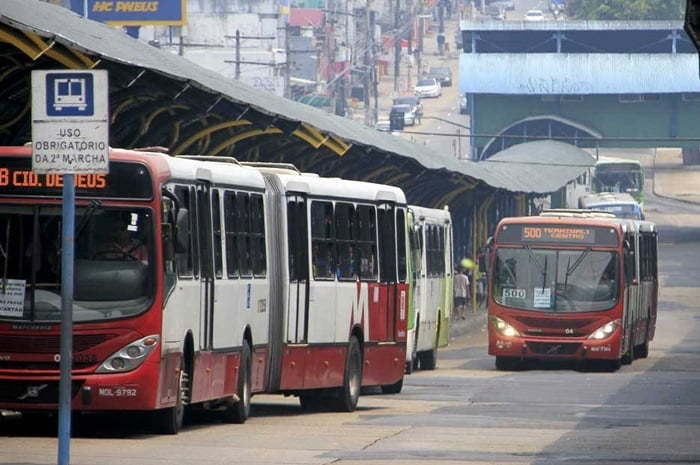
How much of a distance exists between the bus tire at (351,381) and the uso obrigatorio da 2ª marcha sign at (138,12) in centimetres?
4345

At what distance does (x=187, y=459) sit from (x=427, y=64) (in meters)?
147

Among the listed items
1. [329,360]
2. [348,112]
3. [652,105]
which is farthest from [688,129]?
[329,360]

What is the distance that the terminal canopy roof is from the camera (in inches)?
781

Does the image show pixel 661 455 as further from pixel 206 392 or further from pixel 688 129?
pixel 688 129

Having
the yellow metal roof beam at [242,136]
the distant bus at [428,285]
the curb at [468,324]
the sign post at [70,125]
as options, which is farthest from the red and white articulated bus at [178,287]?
the curb at [468,324]

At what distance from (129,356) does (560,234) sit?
17.8 meters

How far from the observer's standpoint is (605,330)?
3231 cm

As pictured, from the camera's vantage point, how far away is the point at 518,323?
106ft

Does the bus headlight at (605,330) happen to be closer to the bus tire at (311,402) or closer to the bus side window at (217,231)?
the bus tire at (311,402)

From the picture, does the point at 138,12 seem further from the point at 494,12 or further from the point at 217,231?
the point at 494,12

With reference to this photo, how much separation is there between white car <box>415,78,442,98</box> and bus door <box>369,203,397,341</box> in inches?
4510

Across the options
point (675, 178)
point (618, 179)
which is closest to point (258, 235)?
point (618, 179)

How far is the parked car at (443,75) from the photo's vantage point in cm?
14450

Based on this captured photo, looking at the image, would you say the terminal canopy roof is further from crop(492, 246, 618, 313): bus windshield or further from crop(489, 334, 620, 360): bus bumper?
crop(489, 334, 620, 360): bus bumper
